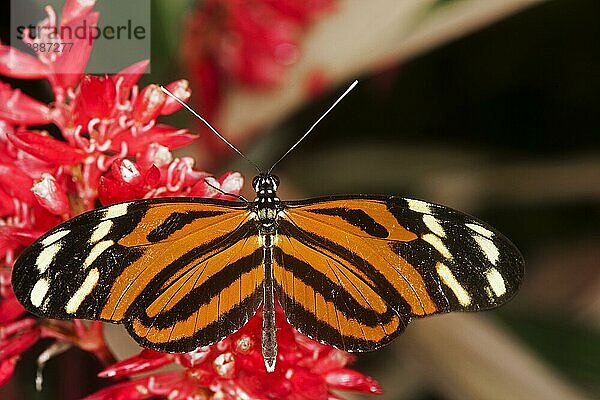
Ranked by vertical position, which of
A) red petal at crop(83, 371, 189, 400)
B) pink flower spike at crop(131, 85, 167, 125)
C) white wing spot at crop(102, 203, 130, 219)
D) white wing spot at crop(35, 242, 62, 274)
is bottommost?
red petal at crop(83, 371, 189, 400)

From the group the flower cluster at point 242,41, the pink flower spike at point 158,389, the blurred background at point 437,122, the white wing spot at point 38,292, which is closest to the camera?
the white wing spot at point 38,292

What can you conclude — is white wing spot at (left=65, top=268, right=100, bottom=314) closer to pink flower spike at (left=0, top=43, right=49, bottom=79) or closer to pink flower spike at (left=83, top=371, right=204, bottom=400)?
pink flower spike at (left=83, top=371, right=204, bottom=400)

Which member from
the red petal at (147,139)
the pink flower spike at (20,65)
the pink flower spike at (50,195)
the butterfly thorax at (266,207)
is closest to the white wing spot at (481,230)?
the butterfly thorax at (266,207)

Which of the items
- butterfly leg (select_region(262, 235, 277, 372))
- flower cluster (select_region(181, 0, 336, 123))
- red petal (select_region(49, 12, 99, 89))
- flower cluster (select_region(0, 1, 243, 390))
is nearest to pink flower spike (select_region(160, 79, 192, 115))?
flower cluster (select_region(0, 1, 243, 390))

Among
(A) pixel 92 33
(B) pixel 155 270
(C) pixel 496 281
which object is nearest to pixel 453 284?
(C) pixel 496 281

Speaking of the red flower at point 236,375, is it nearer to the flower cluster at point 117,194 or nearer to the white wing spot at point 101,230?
the flower cluster at point 117,194

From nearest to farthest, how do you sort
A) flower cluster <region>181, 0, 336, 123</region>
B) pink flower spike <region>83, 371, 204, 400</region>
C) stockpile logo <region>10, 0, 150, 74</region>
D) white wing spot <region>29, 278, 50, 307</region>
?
white wing spot <region>29, 278, 50, 307</region>
pink flower spike <region>83, 371, 204, 400</region>
stockpile logo <region>10, 0, 150, 74</region>
flower cluster <region>181, 0, 336, 123</region>

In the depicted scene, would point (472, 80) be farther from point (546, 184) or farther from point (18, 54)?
point (18, 54)

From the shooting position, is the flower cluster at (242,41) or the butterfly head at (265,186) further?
the flower cluster at (242,41)
